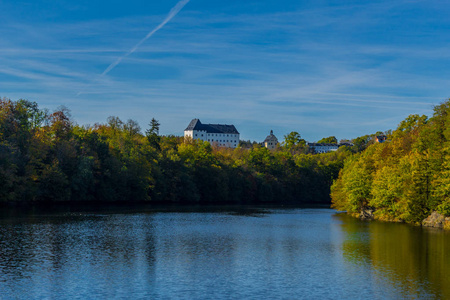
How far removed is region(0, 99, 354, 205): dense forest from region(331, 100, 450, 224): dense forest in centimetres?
4864

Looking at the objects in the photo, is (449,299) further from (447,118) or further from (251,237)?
(447,118)

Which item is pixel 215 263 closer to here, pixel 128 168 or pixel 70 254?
pixel 70 254

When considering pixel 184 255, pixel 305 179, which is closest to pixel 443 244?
pixel 184 255

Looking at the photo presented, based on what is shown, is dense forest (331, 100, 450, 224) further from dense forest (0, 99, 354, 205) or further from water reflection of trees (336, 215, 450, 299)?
dense forest (0, 99, 354, 205)

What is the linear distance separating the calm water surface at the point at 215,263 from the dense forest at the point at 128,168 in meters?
29.3

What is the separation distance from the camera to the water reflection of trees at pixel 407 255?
87.1ft

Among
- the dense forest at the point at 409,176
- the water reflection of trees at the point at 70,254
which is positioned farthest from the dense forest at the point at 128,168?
the dense forest at the point at 409,176

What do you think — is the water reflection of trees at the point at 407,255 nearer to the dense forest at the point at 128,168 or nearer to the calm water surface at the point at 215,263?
the calm water surface at the point at 215,263

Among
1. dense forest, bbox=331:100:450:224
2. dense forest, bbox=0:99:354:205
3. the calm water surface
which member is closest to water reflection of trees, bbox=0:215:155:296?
the calm water surface

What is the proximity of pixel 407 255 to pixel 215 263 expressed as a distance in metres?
15.4

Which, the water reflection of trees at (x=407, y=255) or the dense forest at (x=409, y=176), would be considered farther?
the dense forest at (x=409, y=176)

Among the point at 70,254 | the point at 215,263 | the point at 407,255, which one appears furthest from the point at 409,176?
the point at 70,254

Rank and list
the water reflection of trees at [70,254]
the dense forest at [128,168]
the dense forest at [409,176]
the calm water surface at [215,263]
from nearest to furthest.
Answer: the calm water surface at [215,263], the water reflection of trees at [70,254], the dense forest at [409,176], the dense forest at [128,168]

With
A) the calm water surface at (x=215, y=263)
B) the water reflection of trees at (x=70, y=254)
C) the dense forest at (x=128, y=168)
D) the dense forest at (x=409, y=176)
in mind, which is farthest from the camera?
the dense forest at (x=128, y=168)
